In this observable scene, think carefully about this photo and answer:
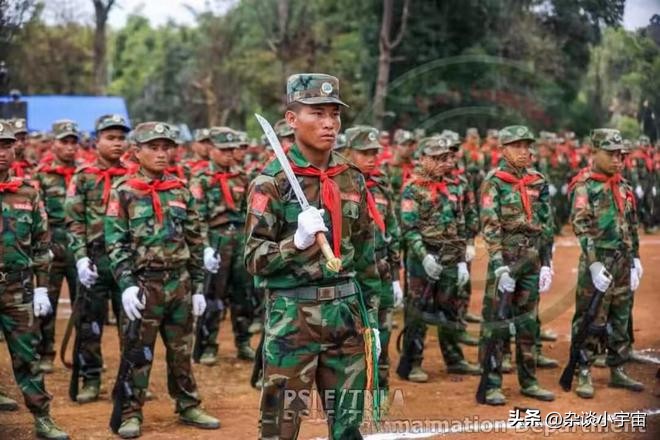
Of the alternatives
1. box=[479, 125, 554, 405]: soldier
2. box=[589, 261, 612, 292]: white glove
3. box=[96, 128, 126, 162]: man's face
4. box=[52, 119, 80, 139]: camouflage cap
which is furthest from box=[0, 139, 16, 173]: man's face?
box=[589, 261, 612, 292]: white glove

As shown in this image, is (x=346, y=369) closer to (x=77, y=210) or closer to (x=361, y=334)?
(x=361, y=334)

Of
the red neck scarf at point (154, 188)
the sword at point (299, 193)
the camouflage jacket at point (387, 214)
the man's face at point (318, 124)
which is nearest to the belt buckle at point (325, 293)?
the sword at point (299, 193)

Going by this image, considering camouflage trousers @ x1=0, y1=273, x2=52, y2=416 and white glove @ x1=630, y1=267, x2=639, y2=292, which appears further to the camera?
white glove @ x1=630, y1=267, x2=639, y2=292

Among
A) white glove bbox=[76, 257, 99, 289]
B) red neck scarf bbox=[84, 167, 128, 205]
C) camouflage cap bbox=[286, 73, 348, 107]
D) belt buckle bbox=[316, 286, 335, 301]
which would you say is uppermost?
camouflage cap bbox=[286, 73, 348, 107]

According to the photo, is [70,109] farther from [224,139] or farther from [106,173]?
[106,173]

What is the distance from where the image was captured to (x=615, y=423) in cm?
718

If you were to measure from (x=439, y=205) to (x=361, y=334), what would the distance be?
429 centimetres

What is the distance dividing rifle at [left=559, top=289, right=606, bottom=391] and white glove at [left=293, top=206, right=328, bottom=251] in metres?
4.35

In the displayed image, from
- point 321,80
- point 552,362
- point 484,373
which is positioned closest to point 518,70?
point 552,362

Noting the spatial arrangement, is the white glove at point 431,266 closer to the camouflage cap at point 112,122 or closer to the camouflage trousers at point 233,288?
the camouflage trousers at point 233,288

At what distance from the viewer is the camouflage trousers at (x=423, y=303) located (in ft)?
29.6

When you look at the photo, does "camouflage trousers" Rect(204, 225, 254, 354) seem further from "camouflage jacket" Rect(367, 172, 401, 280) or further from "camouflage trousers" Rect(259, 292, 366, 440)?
"camouflage trousers" Rect(259, 292, 366, 440)

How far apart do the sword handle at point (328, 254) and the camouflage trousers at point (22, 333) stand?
3048 mm

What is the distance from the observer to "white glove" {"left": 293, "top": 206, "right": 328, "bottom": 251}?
4480mm
